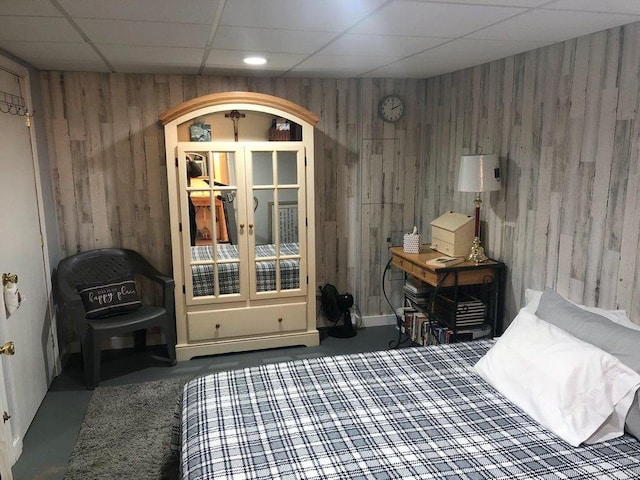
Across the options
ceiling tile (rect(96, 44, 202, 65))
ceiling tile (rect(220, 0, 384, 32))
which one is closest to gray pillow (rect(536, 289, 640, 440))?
ceiling tile (rect(220, 0, 384, 32))

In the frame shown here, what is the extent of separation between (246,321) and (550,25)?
9.60ft

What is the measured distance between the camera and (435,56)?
3.22m

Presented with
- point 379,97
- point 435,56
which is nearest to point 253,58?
point 435,56

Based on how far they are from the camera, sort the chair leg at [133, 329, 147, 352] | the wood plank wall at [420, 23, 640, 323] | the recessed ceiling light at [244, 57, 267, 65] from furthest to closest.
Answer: the chair leg at [133, 329, 147, 352]
the recessed ceiling light at [244, 57, 267, 65]
the wood plank wall at [420, 23, 640, 323]

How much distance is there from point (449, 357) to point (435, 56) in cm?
193

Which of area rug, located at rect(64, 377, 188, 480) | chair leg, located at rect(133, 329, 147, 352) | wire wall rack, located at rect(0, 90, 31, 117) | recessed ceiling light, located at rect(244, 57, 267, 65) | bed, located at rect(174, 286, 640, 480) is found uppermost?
recessed ceiling light, located at rect(244, 57, 267, 65)

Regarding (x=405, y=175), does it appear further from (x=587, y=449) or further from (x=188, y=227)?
(x=587, y=449)

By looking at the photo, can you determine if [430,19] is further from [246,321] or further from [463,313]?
[246,321]

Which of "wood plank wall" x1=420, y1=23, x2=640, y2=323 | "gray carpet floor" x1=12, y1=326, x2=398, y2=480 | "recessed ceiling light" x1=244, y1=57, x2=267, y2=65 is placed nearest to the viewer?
"wood plank wall" x1=420, y1=23, x2=640, y2=323

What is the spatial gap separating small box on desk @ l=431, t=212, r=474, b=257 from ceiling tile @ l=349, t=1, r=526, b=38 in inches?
56.2

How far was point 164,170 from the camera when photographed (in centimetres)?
405

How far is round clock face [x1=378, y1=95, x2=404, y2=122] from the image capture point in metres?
4.32

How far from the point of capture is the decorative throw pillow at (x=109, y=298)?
11.7 feet

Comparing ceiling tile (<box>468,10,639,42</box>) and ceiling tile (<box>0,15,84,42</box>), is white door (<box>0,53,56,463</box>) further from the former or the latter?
ceiling tile (<box>468,10,639,42</box>)
